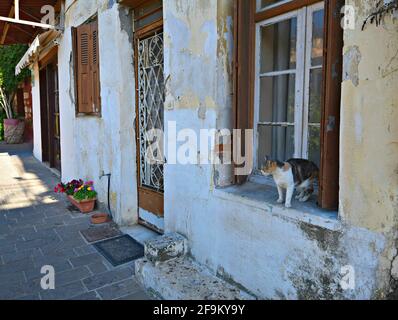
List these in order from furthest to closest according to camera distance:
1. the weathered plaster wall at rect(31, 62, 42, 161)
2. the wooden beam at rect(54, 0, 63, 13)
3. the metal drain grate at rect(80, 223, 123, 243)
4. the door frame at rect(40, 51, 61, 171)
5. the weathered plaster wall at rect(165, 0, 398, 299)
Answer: the weathered plaster wall at rect(31, 62, 42, 161), the door frame at rect(40, 51, 61, 171), the wooden beam at rect(54, 0, 63, 13), the metal drain grate at rect(80, 223, 123, 243), the weathered plaster wall at rect(165, 0, 398, 299)

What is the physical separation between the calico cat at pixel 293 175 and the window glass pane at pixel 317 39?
2.33 feet

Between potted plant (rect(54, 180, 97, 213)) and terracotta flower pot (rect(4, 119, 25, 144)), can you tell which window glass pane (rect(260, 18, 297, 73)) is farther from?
terracotta flower pot (rect(4, 119, 25, 144))

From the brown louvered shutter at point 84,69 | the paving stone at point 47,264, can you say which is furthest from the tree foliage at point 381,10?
the brown louvered shutter at point 84,69

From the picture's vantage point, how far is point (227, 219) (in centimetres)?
262

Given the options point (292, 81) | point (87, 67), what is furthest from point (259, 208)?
point (87, 67)

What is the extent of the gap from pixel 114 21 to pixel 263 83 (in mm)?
2516

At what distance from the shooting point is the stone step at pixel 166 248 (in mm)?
2949

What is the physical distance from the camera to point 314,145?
2.36 metres

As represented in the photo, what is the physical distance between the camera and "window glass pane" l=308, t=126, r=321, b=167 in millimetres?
2338

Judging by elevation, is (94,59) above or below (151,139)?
above

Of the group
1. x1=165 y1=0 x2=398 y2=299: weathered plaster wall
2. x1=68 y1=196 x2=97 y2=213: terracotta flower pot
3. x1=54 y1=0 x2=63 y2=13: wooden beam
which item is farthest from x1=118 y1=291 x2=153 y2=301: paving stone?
x1=54 y1=0 x2=63 y2=13: wooden beam

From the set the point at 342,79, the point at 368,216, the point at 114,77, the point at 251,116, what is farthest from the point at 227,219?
the point at 114,77

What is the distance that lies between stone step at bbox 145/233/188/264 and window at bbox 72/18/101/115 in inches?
102

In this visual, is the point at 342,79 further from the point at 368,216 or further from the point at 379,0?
the point at 368,216
